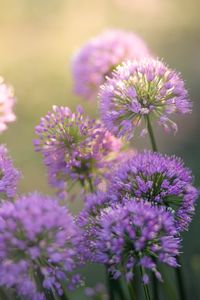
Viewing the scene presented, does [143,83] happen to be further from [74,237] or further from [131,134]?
[74,237]

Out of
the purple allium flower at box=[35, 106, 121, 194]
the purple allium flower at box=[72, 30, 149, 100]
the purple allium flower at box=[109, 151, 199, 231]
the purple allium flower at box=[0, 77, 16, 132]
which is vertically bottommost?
the purple allium flower at box=[109, 151, 199, 231]

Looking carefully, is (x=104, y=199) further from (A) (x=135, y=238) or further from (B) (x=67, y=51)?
(B) (x=67, y=51)

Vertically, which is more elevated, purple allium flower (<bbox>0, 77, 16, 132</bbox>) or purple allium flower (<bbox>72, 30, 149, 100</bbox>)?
purple allium flower (<bbox>72, 30, 149, 100</bbox>)

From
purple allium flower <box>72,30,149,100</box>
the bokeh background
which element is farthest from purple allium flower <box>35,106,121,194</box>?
the bokeh background

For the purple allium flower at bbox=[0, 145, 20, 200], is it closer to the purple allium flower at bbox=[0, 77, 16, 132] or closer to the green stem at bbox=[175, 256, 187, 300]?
the purple allium flower at bbox=[0, 77, 16, 132]

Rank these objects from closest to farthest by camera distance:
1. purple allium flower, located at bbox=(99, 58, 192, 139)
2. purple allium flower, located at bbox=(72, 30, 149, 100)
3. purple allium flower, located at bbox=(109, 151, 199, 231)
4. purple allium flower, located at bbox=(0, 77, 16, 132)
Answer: purple allium flower, located at bbox=(109, 151, 199, 231) → purple allium flower, located at bbox=(99, 58, 192, 139) → purple allium flower, located at bbox=(0, 77, 16, 132) → purple allium flower, located at bbox=(72, 30, 149, 100)

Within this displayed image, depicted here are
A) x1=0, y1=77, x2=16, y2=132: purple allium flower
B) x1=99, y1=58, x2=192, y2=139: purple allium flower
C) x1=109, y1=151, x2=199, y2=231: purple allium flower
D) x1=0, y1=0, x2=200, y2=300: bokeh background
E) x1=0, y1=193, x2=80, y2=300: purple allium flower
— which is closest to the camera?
x1=0, y1=193, x2=80, y2=300: purple allium flower

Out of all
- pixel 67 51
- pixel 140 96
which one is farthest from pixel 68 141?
pixel 67 51
